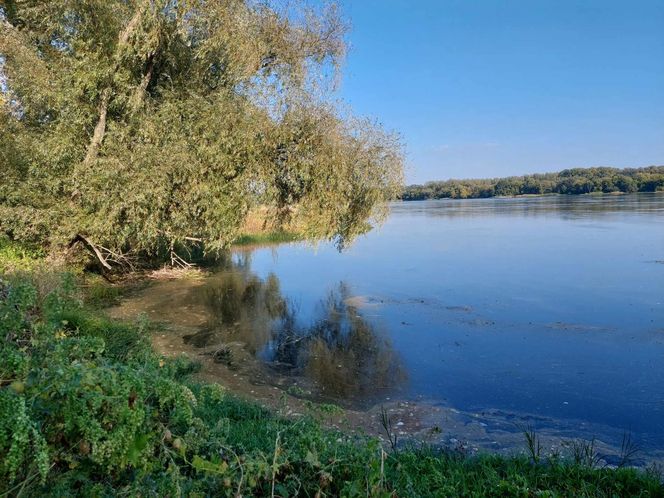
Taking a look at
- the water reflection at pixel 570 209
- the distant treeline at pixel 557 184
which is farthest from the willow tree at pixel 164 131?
the distant treeline at pixel 557 184

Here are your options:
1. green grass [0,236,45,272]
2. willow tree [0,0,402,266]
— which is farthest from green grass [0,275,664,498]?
willow tree [0,0,402,266]

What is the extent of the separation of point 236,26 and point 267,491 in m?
14.9

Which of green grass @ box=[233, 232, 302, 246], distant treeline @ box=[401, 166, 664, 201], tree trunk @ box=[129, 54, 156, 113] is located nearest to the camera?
tree trunk @ box=[129, 54, 156, 113]

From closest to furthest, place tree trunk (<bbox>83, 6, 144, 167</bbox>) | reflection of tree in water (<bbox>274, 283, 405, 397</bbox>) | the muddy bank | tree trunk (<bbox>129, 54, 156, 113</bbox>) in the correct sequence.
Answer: the muddy bank → reflection of tree in water (<bbox>274, 283, 405, 397</bbox>) → tree trunk (<bbox>83, 6, 144, 167</bbox>) → tree trunk (<bbox>129, 54, 156, 113</bbox>)

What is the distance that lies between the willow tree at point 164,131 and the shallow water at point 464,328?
2966 mm

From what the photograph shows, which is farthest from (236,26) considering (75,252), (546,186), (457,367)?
(546,186)

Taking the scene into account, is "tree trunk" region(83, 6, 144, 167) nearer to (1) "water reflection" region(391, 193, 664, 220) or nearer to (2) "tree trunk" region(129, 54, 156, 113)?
(2) "tree trunk" region(129, 54, 156, 113)

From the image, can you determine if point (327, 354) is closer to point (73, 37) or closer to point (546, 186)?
point (73, 37)

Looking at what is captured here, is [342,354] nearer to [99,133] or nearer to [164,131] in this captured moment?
[164,131]

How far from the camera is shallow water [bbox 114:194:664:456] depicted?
8.02 meters

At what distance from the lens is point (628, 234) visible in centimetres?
2858

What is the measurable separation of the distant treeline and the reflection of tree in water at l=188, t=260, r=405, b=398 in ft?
244

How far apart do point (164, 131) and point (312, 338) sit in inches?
305

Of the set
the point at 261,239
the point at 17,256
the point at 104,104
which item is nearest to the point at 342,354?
the point at 17,256
